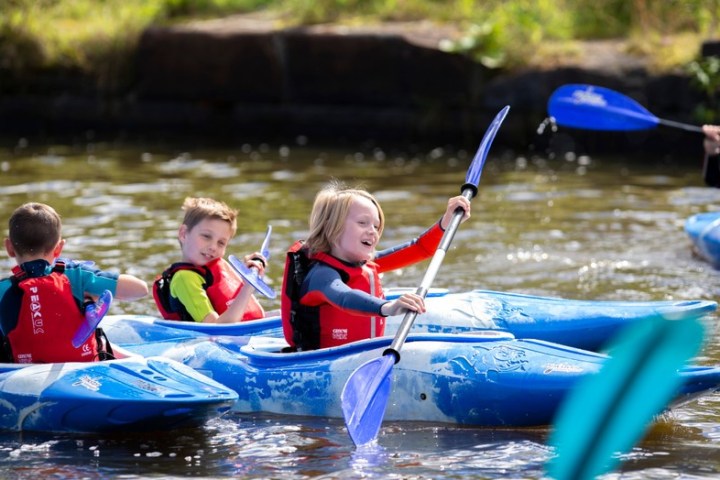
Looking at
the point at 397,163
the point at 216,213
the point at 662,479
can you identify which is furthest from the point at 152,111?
the point at 662,479

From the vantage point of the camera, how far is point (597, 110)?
6512 mm

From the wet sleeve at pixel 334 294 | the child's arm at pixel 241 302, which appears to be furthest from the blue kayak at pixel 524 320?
the wet sleeve at pixel 334 294

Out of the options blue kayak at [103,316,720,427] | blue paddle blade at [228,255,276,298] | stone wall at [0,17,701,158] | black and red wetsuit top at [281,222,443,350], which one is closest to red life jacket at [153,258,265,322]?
blue paddle blade at [228,255,276,298]

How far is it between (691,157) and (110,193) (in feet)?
15.1

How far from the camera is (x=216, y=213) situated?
4.68 metres

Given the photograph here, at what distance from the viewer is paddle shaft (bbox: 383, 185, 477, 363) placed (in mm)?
3879

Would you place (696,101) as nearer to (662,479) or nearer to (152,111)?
(152,111)

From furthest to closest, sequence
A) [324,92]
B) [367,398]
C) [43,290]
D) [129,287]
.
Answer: [324,92] → [129,287] → [43,290] → [367,398]

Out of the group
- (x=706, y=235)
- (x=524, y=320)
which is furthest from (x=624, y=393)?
(x=706, y=235)

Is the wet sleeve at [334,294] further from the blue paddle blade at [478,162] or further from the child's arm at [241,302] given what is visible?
the blue paddle blade at [478,162]

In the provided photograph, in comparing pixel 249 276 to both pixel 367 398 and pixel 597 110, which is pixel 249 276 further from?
pixel 597 110

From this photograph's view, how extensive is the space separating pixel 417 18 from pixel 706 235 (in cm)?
576

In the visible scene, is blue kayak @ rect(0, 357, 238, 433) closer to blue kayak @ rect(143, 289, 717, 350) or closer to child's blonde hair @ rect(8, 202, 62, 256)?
child's blonde hair @ rect(8, 202, 62, 256)

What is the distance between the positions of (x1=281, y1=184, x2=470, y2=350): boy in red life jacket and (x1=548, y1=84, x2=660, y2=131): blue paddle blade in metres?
2.57
